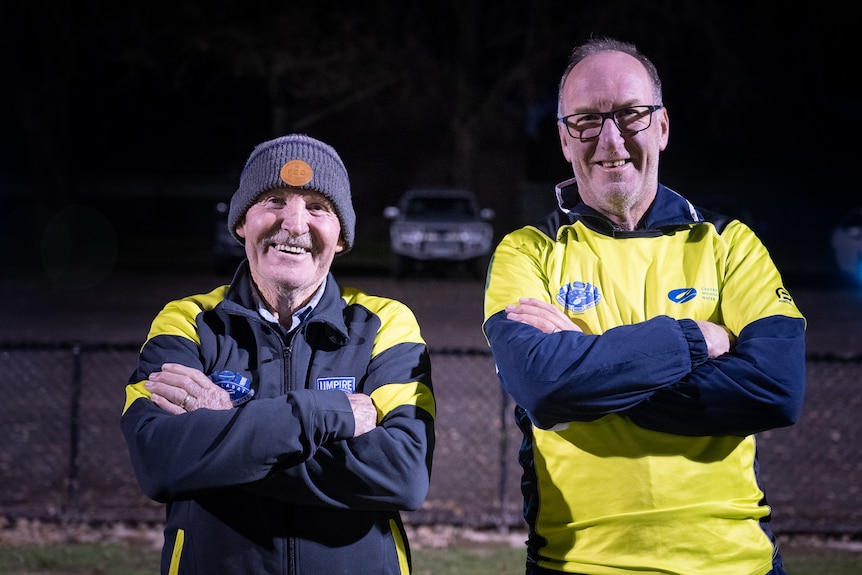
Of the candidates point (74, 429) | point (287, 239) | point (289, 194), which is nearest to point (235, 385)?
point (287, 239)

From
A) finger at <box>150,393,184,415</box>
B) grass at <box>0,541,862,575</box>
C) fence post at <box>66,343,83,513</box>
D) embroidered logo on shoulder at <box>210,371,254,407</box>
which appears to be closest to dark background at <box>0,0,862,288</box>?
grass at <box>0,541,862,575</box>

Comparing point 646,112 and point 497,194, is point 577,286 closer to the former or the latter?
point 646,112

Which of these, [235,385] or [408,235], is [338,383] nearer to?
[235,385]

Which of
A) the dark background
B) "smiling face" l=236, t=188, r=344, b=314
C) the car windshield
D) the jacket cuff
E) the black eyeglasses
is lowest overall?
the jacket cuff

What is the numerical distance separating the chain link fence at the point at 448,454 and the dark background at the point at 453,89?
11.9 m

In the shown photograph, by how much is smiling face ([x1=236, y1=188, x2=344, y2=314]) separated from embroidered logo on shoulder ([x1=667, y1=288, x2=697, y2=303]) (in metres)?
0.95

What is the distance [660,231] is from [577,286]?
282 millimetres

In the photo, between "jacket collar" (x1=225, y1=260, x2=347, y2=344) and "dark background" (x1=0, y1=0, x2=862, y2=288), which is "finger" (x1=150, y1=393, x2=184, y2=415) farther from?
"dark background" (x1=0, y1=0, x2=862, y2=288)

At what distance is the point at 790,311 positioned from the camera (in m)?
2.67

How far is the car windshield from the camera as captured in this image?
2044 cm

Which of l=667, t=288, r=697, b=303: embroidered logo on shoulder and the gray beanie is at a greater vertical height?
the gray beanie

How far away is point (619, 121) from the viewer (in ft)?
8.72

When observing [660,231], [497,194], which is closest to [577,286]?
[660,231]

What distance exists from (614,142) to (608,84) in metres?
0.17
